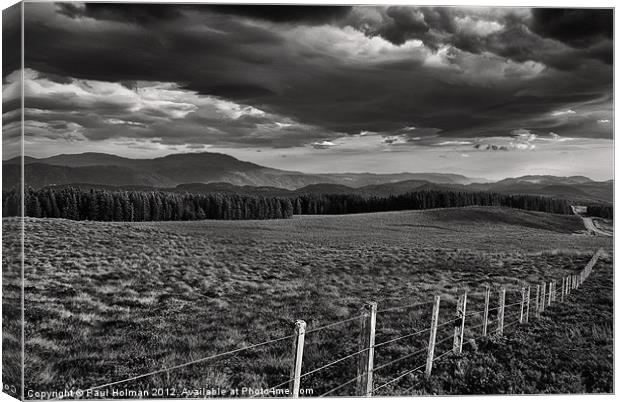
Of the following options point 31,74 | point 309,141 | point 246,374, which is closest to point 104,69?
point 31,74

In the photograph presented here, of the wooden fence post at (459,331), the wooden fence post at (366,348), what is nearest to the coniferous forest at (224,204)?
the wooden fence post at (459,331)

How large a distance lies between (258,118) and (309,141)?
780 mm

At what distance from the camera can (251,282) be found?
26.5ft

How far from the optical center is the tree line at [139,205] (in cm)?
720

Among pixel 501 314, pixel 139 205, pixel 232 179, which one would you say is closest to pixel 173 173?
pixel 139 205

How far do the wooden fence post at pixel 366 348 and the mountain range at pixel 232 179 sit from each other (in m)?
2.50

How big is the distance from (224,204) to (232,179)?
1.64 feet

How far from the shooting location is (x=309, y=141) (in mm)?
8266

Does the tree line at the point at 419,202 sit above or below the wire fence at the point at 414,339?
above

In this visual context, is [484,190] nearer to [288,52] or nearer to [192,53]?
[288,52]

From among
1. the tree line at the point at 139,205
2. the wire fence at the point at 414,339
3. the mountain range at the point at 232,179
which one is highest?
the mountain range at the point at 232,179

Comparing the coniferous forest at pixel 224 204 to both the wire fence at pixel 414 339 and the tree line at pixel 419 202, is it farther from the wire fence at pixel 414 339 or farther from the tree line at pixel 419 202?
the wire fence at pixel 414 339

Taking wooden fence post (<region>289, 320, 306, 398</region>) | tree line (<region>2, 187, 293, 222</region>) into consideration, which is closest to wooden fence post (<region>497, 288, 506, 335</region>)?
tree line (<region>2, 187, 293, 222</region>)

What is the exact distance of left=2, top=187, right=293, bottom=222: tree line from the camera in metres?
7.20
